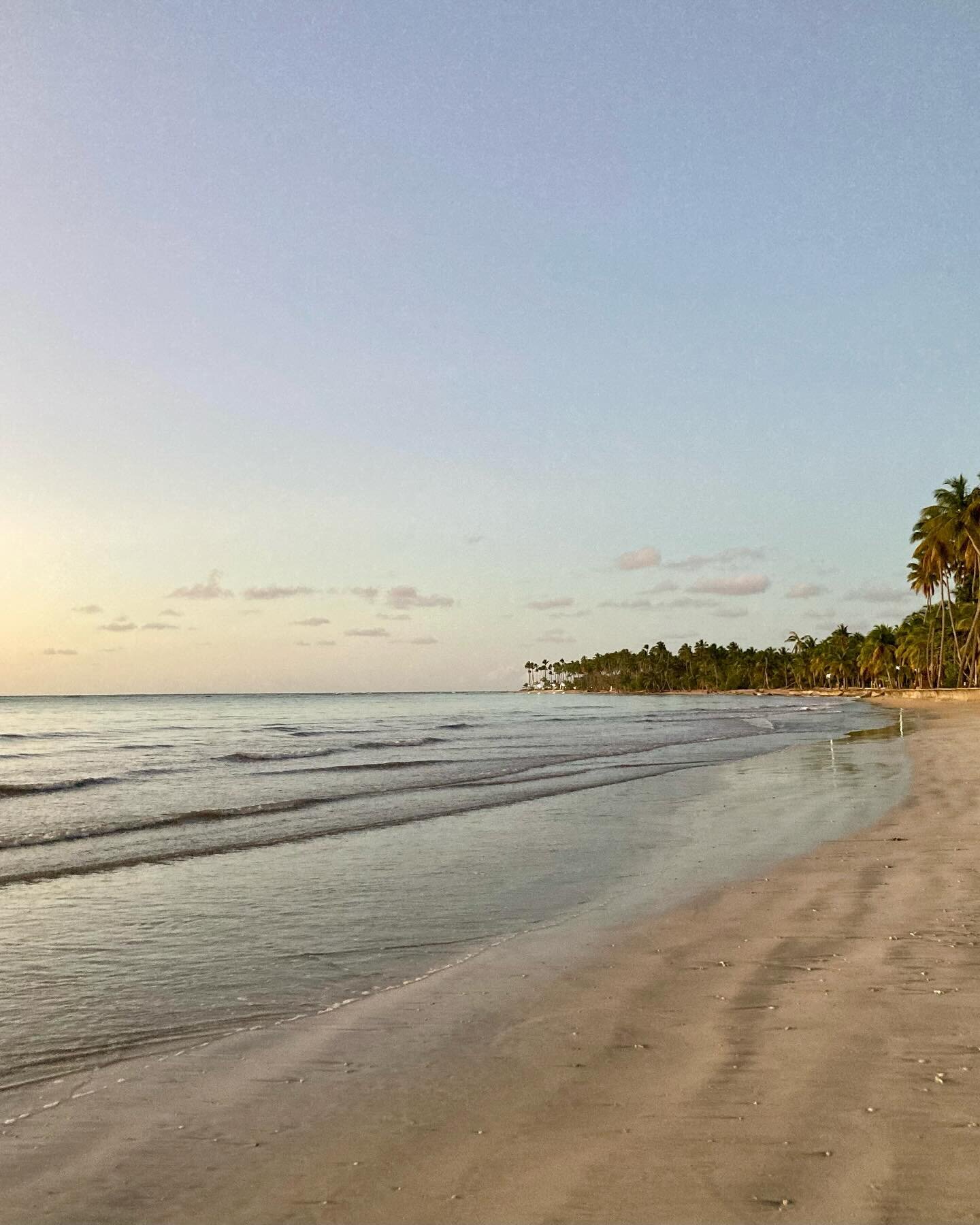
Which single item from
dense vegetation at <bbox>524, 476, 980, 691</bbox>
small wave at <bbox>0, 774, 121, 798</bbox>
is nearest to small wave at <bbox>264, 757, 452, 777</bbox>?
small wave at <bbox>0, 774, 121, 798</bbox>

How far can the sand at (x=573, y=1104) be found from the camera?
394 cm

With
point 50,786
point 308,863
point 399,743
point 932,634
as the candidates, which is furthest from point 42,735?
point 932,634

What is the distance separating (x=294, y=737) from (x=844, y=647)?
144618 millimetres

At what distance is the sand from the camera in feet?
12.9

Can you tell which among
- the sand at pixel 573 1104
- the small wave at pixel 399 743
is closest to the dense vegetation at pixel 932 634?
the small wave at pixel 399 743

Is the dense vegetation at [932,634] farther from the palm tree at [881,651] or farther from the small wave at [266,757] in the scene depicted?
the small wave at [266,757]

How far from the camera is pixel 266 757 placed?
124 feet

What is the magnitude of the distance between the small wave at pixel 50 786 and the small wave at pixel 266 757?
7.65m

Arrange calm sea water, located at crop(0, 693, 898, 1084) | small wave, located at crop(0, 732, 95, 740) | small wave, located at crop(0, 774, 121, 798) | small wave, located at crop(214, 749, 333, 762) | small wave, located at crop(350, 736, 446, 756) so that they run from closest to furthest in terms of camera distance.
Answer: calm sea water, located at crop(0, 693, 898, 1084) < small wave, located at crop(0, 774, 121, 798) < small wave, located at crop(214, 749, 333, 762) < small wave, located at crop(350, 736, 446, 756) < small wave, located at crop(0, 732, 95, 740)

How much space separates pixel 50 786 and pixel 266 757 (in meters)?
11.7

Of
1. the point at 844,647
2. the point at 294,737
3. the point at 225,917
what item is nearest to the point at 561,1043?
the point at 225,917

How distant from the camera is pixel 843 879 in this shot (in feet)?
35.0

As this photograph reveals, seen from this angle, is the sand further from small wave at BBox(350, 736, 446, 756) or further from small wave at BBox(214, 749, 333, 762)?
small wave at BBox(350, 736, 446, 756)

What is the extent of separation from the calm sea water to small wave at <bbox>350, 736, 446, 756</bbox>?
10.1 meters
